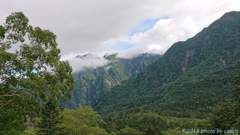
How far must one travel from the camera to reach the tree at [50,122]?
3818 centimetres

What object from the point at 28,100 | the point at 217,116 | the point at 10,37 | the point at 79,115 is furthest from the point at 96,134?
the point at 217,116

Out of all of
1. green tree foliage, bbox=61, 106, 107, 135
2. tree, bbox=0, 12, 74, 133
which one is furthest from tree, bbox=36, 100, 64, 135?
tree, bbox=0, 12, 74, 133

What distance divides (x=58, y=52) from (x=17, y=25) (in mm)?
5328

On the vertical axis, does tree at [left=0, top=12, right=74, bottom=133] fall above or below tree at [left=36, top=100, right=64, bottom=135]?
above

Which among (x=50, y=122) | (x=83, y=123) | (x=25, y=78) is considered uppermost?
(x=25, y=78)

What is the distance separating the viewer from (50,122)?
1581 inches

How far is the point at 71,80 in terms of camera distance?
737 inches

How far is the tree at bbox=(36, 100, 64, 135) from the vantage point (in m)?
38.2

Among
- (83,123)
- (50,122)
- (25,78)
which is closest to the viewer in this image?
(25,78)

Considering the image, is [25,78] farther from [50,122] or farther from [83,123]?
[50,122]

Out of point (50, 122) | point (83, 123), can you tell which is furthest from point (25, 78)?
point (50, 122)

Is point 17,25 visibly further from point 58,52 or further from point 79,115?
point 79,115

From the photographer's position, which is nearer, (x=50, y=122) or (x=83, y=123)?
(x=83, y=123)

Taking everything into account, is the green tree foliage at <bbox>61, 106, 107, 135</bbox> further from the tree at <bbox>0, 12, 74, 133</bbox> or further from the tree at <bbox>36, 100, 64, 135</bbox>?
the tree at <bbox>0, 12, 74, 133</bbox>
